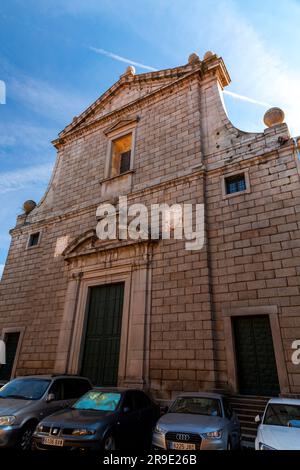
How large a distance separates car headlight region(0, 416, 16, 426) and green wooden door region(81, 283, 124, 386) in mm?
4466

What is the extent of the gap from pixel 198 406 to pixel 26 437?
3.24 metres

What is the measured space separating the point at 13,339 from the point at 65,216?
5.76 meters

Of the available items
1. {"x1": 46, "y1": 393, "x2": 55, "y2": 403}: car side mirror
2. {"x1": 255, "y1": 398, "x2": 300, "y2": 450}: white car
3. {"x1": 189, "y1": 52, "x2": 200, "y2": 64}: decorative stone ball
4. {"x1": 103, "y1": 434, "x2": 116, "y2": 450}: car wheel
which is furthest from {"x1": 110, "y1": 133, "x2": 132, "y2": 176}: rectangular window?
{"x1": 255, "y1": 398, "x2": 300, "y2": 450}: white car

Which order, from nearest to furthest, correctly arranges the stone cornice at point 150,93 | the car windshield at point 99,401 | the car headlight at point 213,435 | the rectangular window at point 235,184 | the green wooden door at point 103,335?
the car headlight at point 213,435 < the car windshield at point 99,401 < the rectangular window at point 235,184 < the green wooden door at point 103,335 < the stone cornice at point 150,93

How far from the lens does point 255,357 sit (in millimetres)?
7828

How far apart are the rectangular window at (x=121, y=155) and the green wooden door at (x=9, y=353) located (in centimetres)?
830

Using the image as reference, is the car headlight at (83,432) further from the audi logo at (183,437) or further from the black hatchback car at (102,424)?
the audi logo at (183,437)

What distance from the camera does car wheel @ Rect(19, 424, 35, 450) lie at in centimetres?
544

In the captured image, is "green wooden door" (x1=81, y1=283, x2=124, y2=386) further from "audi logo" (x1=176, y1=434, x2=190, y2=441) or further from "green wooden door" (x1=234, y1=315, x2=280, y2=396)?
"audi logo" (x1=176, y1=434, x2=190, y2=441)

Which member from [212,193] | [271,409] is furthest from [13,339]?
[271,409]

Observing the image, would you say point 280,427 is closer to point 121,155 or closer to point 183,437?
point 183,437

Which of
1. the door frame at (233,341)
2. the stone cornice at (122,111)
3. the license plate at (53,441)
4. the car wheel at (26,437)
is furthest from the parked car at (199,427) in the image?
the stone cornice at (122,111)

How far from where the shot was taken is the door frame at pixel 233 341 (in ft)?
23.5

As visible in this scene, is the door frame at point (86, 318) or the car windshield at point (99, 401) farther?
the door frame at point (86, 318)
